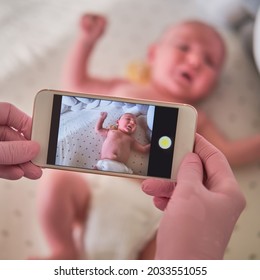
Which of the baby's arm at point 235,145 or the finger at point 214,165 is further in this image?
→ the baby's arm at point 235,145

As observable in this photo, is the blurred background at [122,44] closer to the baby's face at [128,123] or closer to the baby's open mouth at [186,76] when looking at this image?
the baby's open mouth at [186,76]

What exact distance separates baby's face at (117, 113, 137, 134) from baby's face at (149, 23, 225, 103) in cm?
45

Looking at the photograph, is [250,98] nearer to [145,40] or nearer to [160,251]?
[145,40]

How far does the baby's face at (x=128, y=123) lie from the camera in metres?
0.60

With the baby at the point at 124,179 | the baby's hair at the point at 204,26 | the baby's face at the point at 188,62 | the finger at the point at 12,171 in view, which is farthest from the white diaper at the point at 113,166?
the baby's hair at the point at 204,26

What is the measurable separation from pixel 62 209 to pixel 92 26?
1.55ft

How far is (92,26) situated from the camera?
3.55ft

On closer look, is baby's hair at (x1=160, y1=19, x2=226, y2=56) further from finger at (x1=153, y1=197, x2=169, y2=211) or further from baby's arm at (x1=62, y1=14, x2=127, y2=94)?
finger at (x1=153, y1=197, x2=169, y2=211)

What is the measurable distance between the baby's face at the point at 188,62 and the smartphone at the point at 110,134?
446 millimetres

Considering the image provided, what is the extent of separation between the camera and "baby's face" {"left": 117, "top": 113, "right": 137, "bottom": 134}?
1.97 feet

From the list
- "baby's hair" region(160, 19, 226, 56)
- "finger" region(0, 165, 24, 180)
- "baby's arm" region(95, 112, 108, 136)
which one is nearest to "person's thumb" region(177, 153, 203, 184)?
"baby's arm" region(95, 112, 108, 136)

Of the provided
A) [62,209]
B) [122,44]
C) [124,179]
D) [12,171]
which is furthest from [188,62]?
[12,171]

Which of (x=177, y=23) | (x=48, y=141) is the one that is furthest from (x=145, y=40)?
(x=48, y=141)
